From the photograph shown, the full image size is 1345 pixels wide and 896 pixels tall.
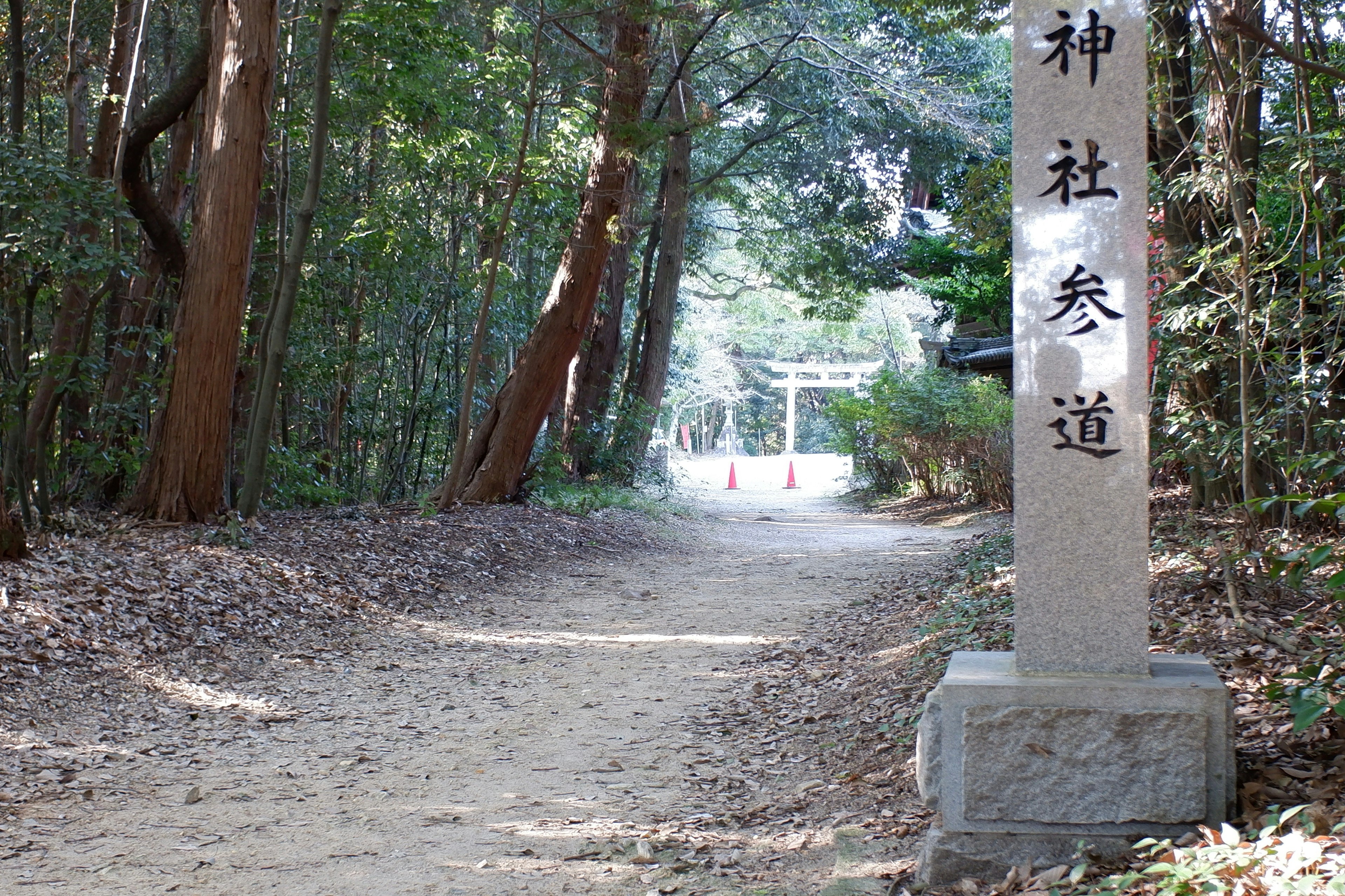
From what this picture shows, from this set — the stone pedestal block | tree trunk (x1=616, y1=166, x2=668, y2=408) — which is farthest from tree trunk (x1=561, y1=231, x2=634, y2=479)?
the stone pedestal block

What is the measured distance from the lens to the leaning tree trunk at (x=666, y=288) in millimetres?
17109

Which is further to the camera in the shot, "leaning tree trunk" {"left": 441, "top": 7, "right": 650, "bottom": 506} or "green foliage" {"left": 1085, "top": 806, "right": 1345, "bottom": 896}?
"leaning tree trunk" {"left": 441, "top": 7, "right": 650, "bottom": 506}

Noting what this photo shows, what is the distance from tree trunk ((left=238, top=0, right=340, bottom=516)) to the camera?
27.6ft

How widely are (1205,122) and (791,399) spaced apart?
3970 cm

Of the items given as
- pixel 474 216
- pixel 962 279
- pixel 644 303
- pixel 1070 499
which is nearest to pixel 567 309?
pixel 474 216

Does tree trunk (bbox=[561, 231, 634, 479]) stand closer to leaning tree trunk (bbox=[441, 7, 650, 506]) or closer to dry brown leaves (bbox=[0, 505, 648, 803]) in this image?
leaning tree trunk (bbox=[441, 7, 650, 506])

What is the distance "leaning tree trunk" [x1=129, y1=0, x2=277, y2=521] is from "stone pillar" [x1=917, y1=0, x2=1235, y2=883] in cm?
743

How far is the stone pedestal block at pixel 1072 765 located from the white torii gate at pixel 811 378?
41.6 meters

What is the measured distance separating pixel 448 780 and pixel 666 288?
47.0 ft

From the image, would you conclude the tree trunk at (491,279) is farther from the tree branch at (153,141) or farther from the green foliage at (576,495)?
the tree branch at (153,141)

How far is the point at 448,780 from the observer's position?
175 inches

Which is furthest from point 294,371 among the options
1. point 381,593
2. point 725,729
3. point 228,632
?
point 725,729

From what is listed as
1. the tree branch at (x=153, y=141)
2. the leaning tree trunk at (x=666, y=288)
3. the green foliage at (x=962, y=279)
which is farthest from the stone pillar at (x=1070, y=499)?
the green foliage at (x=962, y=279)

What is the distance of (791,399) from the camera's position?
46.5 metres
